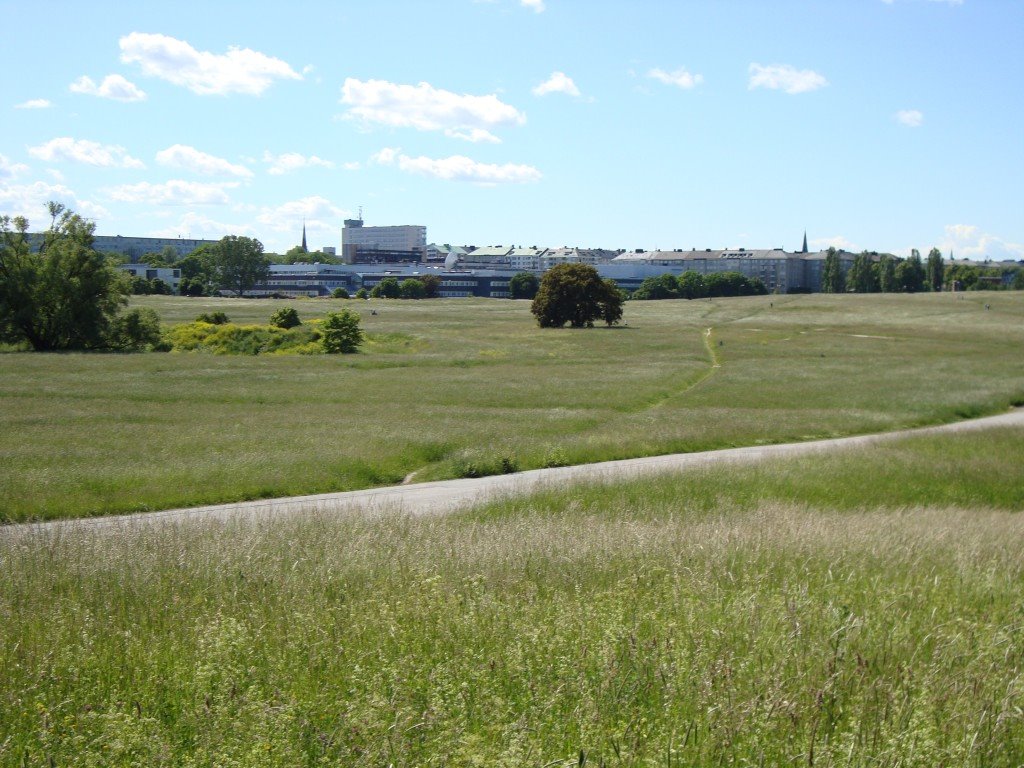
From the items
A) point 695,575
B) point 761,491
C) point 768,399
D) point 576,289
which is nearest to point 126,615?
point 695,575

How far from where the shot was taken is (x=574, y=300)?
10719cm

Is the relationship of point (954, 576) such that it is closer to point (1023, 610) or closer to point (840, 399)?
point (1023, 610)

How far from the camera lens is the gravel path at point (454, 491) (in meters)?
18.5

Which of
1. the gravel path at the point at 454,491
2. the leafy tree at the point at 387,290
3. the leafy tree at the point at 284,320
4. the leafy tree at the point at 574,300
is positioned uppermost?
the leafy tree at the point at 387,290

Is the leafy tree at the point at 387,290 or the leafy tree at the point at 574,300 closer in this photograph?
the leafy tree at the point at 574,300

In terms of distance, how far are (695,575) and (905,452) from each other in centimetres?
2238

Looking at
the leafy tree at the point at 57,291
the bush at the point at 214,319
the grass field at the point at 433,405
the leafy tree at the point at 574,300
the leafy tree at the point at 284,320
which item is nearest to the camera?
the grass field at the point at 433,405

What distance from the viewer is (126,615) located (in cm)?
858

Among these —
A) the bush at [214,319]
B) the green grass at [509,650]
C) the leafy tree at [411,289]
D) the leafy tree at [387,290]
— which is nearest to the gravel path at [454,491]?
the green grass at [509,650]

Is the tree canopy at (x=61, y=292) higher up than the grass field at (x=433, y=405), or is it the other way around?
the tree canopy at (x=61, y=292)

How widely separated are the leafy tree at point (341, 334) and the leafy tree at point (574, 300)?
34.0 metres

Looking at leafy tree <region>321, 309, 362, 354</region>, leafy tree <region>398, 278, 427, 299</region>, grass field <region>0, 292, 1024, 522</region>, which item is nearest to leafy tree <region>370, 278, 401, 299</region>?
leafy tree <region>398, 278, 427, 299</region>

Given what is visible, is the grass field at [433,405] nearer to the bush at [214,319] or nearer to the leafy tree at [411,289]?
the bush at [214,319]

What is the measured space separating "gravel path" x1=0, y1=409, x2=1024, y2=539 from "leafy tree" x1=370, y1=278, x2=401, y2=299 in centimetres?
16617
